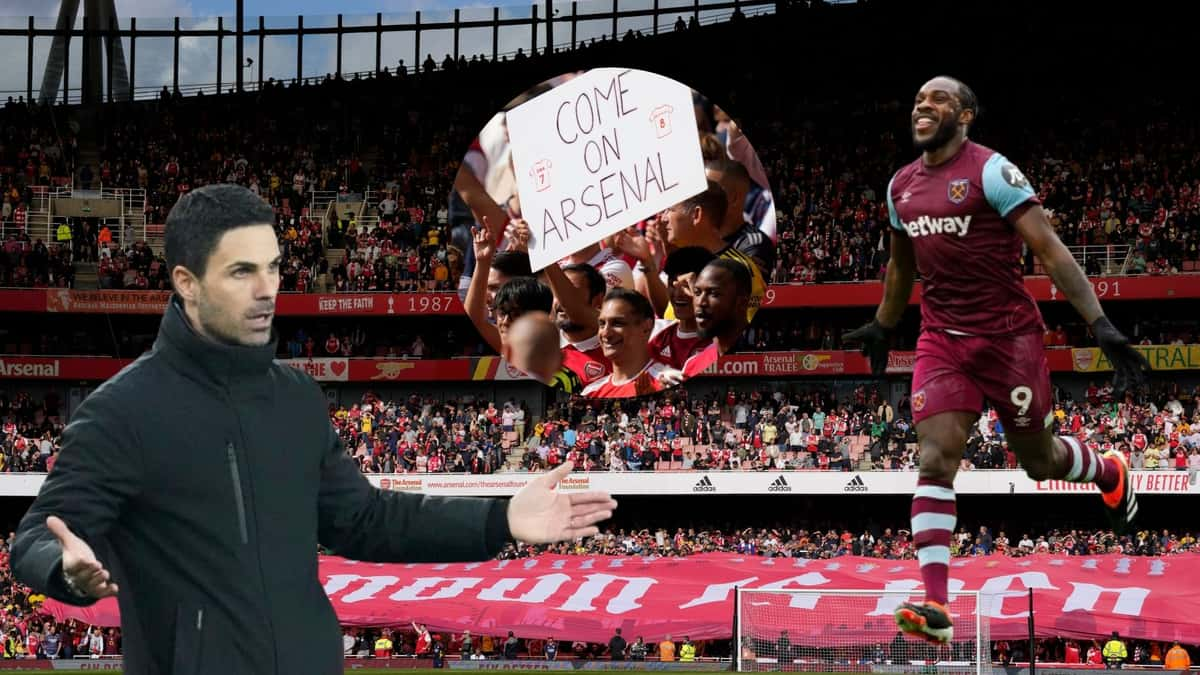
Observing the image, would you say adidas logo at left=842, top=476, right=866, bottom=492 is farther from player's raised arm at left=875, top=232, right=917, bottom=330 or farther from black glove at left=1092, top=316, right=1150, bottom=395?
black glove at left=1092, top=316, right=1150, bottom=395

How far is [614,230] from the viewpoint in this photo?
15.3 metres

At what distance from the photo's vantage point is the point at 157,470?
12.6 ft

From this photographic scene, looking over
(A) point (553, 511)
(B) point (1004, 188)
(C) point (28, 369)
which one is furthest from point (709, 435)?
(A) point (553, 511)

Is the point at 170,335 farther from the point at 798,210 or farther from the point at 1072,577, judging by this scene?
the point at 798,210

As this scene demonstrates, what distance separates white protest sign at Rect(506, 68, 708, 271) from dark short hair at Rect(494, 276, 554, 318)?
0.63 feet

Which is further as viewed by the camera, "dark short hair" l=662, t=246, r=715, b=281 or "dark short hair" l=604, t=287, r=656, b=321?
"dark short hair" l=604, t=287, r=656, b=321

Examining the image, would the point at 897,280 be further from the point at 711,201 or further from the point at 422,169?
the point at 422,169

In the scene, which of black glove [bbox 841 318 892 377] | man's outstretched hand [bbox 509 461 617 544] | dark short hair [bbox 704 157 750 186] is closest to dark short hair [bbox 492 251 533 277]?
dark short hair [bbox 704 157 750 186]

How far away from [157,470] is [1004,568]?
89.2ft

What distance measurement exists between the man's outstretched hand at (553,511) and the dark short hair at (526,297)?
1113 cm

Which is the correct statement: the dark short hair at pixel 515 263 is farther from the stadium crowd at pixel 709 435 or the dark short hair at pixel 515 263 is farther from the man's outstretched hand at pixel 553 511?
the stadium crowd at pixel 709 435

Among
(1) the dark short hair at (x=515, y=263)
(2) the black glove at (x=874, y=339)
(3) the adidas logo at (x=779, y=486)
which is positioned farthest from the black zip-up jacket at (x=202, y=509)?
(3) the adidas logo at (x=779, y=486)

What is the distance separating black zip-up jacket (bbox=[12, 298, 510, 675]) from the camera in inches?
150

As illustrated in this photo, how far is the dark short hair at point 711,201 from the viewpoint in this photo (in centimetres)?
1513
